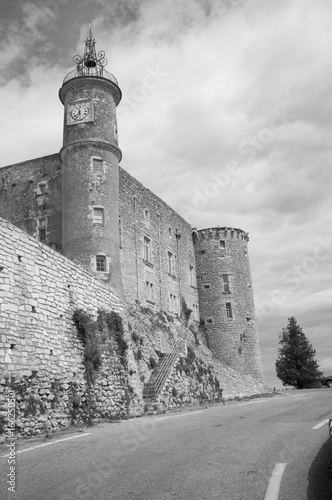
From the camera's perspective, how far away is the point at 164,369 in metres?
26.3

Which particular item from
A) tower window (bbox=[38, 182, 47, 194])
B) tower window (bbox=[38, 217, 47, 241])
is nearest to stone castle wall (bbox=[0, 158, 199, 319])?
tower window (bbox=[38, 182, 47, 194])

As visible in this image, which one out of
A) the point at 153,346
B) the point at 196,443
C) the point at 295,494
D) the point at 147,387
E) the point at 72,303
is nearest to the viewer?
the point at 295,494

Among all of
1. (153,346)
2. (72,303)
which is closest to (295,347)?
(153,346)

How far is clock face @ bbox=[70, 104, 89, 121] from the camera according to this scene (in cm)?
2730

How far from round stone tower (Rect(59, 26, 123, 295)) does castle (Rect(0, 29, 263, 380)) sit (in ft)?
0.19

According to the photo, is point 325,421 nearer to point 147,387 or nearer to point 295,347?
point 147,387

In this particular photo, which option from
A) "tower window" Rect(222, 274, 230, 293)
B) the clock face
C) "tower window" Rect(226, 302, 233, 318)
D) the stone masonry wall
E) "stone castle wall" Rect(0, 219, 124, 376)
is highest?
the clock face

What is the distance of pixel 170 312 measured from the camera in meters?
38.6

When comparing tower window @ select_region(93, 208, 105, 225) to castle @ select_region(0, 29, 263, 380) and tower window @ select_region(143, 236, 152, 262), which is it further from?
tower window @ select_region(143, 236, 152, 262)

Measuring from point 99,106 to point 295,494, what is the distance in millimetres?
25510

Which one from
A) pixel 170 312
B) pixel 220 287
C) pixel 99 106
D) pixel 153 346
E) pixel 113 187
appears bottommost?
pixel 153 346

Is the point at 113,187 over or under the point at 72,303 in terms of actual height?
over

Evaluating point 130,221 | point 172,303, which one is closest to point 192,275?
point 172,303

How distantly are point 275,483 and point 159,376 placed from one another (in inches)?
793
